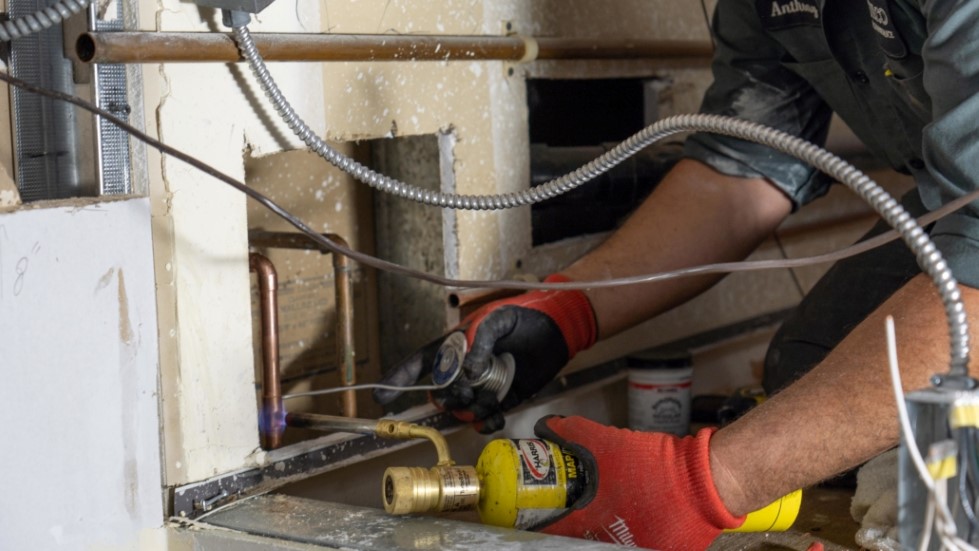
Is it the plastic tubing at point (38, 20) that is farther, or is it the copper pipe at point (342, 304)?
the copper pipe at point (342, 304)

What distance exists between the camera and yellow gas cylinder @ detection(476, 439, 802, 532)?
4.14 ft

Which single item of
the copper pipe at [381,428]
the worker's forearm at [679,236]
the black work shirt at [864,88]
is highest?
the black work shirt at [864,88]

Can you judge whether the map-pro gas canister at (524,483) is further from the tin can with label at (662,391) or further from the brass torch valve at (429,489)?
the tin can with label at (662,391)

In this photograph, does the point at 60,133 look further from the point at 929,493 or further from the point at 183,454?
the point at 929,493

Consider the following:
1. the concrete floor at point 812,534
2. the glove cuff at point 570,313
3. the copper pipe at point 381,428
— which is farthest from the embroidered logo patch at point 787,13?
the copper pipe at point 381,428

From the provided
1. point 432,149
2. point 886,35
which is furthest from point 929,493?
point 432,149

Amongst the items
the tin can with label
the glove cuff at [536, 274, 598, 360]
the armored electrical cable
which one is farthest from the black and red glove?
the armored electrical cable

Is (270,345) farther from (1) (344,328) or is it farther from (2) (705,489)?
(2) (705,489)

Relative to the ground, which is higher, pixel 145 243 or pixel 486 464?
pixel 145 243

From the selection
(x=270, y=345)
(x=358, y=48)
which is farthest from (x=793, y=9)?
(x=270, y=345)

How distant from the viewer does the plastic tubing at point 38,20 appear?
3.56 feet

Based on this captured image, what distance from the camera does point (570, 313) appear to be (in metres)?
1.69

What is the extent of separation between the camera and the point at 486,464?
1.28 metres

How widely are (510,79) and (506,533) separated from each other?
31.5 inches
